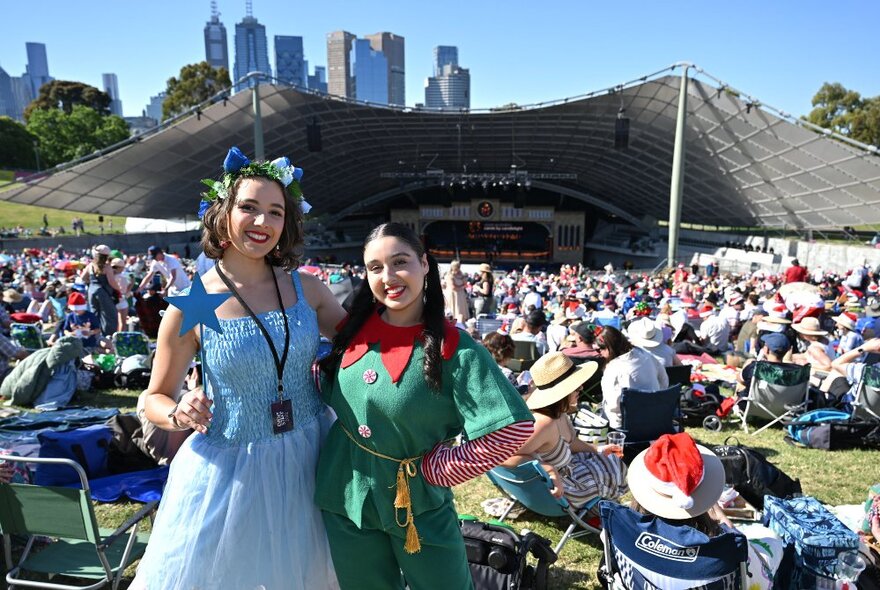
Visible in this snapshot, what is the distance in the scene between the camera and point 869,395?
5227mm

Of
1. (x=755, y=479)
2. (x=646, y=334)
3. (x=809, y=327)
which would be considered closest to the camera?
(x=755, y=479)

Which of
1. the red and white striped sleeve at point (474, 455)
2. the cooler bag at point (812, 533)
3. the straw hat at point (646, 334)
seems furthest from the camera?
the straw hat at point (646, 334)

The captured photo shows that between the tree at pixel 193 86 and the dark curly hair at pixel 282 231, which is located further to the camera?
the tree at pixel 193 86

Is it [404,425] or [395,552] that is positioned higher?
[404,425]

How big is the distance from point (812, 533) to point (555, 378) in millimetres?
1448

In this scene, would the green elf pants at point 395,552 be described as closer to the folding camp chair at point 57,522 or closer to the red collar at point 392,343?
the red collar at point 392,343

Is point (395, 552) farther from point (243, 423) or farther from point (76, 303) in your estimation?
point (76, 303)

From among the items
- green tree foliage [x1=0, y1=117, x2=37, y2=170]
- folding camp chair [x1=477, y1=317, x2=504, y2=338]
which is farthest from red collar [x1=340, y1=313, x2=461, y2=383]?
green tree foliage [x1=0, y1=117, x2=37, y2=170]

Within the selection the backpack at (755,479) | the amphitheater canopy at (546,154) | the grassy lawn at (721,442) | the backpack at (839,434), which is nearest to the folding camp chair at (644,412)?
the grassy lawn at (721,442)

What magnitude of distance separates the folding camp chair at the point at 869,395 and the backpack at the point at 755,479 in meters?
2.05

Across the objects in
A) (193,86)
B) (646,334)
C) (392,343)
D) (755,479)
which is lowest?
(755,479)

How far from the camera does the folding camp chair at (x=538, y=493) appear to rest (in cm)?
337

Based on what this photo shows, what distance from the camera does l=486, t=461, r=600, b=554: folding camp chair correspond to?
11.1ft

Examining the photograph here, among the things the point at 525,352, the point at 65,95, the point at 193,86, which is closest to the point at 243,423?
the point at 525,352
